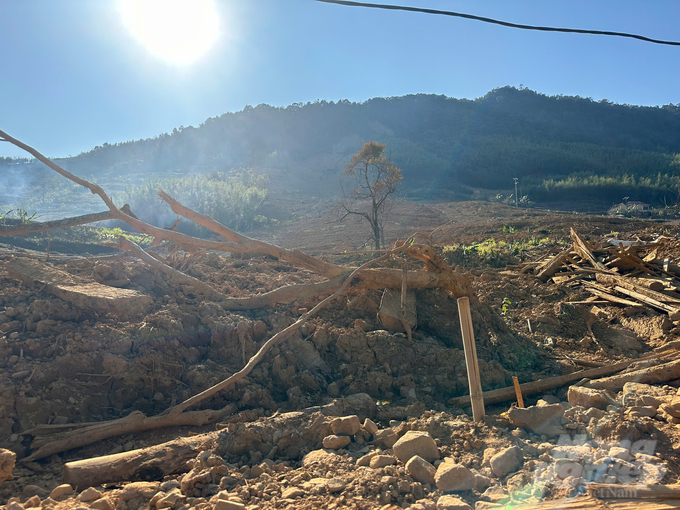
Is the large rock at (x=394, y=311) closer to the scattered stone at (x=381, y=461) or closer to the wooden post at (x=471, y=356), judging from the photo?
the wooden post at (x=471, y=356)

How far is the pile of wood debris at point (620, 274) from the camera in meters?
5.57

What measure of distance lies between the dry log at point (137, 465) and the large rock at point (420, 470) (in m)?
1.30

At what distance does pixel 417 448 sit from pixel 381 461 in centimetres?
24

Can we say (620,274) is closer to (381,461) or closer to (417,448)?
(417,448)

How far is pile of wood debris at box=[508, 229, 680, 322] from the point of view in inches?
219

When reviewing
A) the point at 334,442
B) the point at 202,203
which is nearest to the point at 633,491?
the point at 334,442

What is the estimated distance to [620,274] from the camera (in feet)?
22.1

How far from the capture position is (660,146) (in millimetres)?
50844

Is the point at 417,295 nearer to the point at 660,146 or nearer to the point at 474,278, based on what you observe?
the point at 474,278

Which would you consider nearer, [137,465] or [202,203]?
[137,465]

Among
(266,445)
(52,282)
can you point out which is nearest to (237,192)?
(52,282)

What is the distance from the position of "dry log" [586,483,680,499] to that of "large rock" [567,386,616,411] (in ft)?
2.81

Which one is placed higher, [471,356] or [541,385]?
[471,356]

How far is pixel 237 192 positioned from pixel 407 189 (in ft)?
48.0
